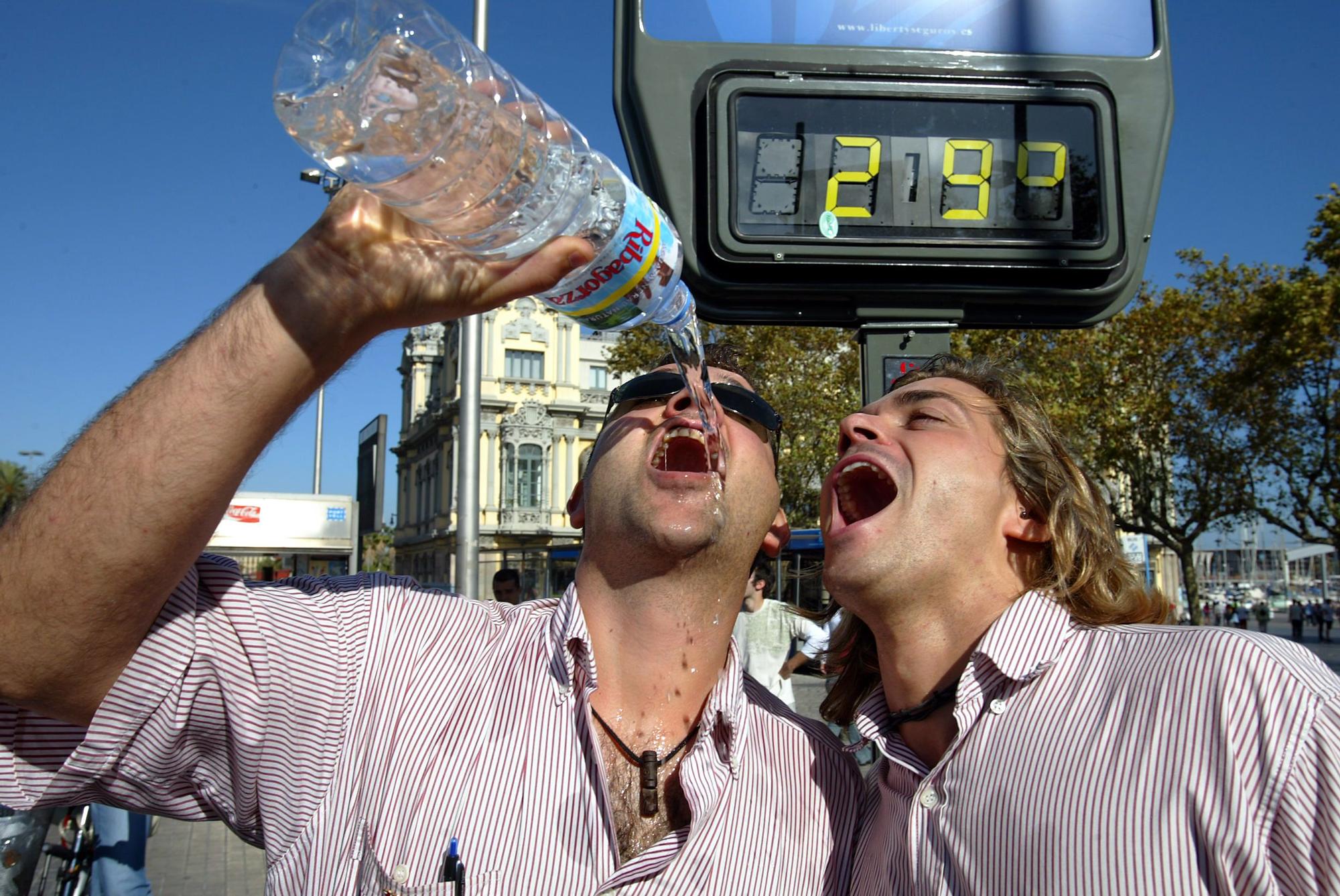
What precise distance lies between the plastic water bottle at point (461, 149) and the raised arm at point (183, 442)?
4.0 inches

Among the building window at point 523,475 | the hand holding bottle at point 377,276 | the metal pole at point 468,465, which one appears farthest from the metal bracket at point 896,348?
the building window at point 523,475

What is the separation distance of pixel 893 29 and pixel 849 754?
6.88 ft

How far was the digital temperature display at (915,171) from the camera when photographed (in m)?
2.94

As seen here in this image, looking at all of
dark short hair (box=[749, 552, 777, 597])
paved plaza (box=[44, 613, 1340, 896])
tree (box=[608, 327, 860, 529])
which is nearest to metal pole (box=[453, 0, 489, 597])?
dark short hair (box=[749, 552, 777, 597])

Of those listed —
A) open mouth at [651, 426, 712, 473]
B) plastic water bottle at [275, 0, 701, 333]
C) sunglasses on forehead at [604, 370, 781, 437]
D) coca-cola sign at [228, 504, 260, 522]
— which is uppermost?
plastic water bottle at [275, 0, 701, 333]

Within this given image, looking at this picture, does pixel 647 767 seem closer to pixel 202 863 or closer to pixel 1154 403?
pixel 202 863

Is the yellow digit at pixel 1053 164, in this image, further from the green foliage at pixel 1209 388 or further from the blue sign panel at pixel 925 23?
the green foliage at pixel 1209 388

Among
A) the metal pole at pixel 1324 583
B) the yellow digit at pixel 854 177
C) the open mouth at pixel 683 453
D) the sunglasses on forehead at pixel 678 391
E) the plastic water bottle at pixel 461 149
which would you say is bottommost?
the metal pole at pixel 1324 583

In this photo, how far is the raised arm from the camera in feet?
5.17

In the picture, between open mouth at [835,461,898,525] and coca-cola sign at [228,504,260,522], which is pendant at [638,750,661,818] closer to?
open mouth at [835,461,898,525]

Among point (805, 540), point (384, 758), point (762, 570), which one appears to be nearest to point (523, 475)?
point (805, 540)

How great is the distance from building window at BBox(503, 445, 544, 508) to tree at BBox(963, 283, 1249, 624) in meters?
30.2

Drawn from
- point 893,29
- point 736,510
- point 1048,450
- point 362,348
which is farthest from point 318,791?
point 893,29

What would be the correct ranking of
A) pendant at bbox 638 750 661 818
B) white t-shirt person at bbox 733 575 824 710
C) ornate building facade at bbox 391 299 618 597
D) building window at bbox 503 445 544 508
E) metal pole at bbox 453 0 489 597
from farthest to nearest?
building window at bbox 503 445 544 508 → ornate building facade at bbox 391 299 618 597 → metal pole at bbox 453 0 489 597 → white t-shirt person at bbox 733 575 824 710 → pendant at bbox 638 750 661 818
